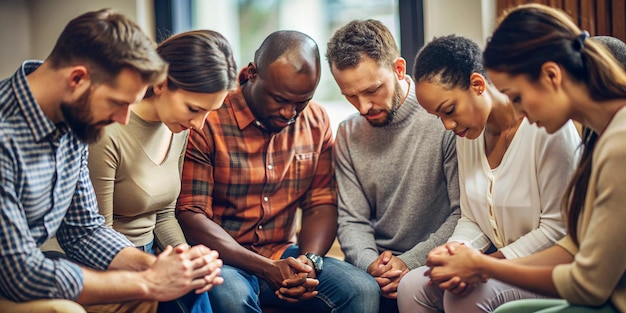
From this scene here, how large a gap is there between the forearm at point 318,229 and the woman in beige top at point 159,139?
50 cm

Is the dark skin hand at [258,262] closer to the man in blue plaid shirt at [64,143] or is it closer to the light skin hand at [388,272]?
the light skin hand at [388,272]

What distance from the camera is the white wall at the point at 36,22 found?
3816mm

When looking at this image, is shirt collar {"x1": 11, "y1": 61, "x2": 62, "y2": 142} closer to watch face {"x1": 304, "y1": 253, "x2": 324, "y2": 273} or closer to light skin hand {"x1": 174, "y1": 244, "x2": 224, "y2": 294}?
light skin hand {"x1": 174, "y1": 244, "x2": 224, "y2": 294}

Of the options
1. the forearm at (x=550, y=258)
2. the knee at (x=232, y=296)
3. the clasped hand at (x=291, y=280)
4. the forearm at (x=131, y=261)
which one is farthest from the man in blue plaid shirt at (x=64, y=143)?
A: the forearm at (x=550, y=258)

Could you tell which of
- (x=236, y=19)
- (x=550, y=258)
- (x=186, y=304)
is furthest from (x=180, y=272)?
(x=236, y=19)

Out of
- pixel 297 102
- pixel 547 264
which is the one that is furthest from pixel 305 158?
pixel 547 264

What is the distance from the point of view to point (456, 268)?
193 centimetres

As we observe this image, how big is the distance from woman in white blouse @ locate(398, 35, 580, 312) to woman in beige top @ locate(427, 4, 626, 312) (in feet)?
0.97

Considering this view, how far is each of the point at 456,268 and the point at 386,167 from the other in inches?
27.9

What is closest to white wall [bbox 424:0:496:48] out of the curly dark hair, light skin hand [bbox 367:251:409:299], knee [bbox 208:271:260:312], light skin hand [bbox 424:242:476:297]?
the curly dark hair

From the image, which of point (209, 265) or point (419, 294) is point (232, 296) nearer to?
point (209, 265)

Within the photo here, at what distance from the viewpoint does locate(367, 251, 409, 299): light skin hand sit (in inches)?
93.0

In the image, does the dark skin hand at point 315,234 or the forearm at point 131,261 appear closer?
the forearm at point 131,261

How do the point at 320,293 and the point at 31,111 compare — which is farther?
the point at 320,293
